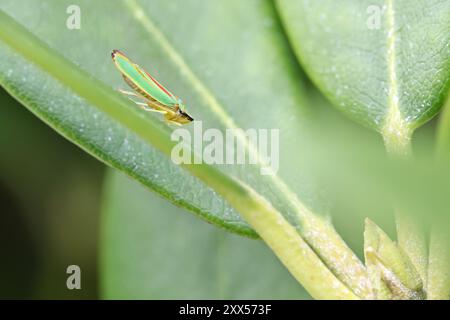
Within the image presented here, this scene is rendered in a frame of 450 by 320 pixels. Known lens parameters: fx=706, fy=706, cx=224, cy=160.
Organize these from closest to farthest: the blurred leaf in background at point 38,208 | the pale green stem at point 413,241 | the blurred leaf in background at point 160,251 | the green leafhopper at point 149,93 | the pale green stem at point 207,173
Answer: the pale green stem at point 207,173 → the pale green stem at point 413,241 → the green leafhopper at point 149,93 → the blurred leaf in background at point 160,251 → the blurred leaf in background at point 38,208

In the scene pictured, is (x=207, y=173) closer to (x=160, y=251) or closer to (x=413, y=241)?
(x=413, y=241)

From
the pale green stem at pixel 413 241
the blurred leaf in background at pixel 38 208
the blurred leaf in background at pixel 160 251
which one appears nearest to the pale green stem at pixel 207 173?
the pale green stem at pixel 413 241

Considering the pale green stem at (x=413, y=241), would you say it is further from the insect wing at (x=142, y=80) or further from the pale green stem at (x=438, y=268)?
the insect wing at (x=142, y=80)

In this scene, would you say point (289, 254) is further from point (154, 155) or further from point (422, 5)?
point (422, 5)

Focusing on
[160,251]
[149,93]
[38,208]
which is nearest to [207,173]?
[149,93]

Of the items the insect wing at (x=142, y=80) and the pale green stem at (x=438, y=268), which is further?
the insect wing at (x=142, y=80)

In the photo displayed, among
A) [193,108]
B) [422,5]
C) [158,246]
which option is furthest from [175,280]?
[422,5]

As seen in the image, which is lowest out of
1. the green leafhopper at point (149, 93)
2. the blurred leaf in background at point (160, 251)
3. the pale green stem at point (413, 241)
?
the pale green stem at point (413, 241)

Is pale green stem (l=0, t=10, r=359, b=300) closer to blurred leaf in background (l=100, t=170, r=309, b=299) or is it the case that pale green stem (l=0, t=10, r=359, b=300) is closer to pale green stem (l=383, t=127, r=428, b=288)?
pale green stem (l=383, t=127, r=428, b=288)

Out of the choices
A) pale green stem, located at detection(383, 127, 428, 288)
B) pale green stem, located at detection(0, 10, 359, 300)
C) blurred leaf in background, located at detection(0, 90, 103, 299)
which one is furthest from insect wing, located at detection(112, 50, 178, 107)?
blurred leaf in background, located at detection(0, 90, 103, 299)

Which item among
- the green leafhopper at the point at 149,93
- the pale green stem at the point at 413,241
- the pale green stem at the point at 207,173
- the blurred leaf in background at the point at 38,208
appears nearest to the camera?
the pale green stem at the point at 207,173
